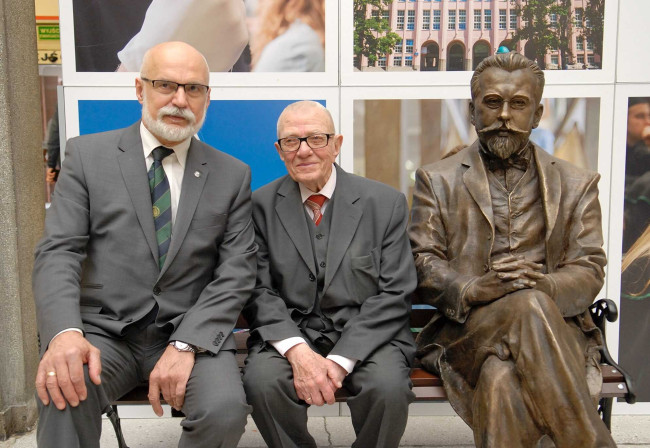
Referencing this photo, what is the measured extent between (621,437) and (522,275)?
1.89m

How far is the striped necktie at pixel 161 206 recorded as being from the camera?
3.22m

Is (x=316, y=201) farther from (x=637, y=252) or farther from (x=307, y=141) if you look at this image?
(x=637, y=252)

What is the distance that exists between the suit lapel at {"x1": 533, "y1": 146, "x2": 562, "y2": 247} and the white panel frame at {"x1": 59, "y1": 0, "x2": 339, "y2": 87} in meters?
1.47

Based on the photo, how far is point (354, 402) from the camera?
3.16m

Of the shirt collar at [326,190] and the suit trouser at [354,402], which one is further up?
the shirt collar at [326,190]

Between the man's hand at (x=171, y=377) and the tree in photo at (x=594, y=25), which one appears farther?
the tree in photo at (x=594, y=25)

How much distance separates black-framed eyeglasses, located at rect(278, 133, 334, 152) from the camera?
336 cm

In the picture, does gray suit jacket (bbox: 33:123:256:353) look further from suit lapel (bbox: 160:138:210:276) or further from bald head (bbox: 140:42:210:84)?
bald head (bbox: 140:42:210:84)

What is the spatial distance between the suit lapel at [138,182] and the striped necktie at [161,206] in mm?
45

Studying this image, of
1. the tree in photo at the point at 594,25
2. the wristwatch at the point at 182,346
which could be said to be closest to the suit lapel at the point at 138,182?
the wristwatch at the point at 182,346

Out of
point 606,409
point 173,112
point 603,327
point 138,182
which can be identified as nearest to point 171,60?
point 173,112

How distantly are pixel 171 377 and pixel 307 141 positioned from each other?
4.04 feet

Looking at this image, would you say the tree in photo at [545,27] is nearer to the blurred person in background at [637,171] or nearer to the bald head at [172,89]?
the blurred person in background at [637,171]

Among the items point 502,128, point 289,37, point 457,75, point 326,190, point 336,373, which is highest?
point 289,37
